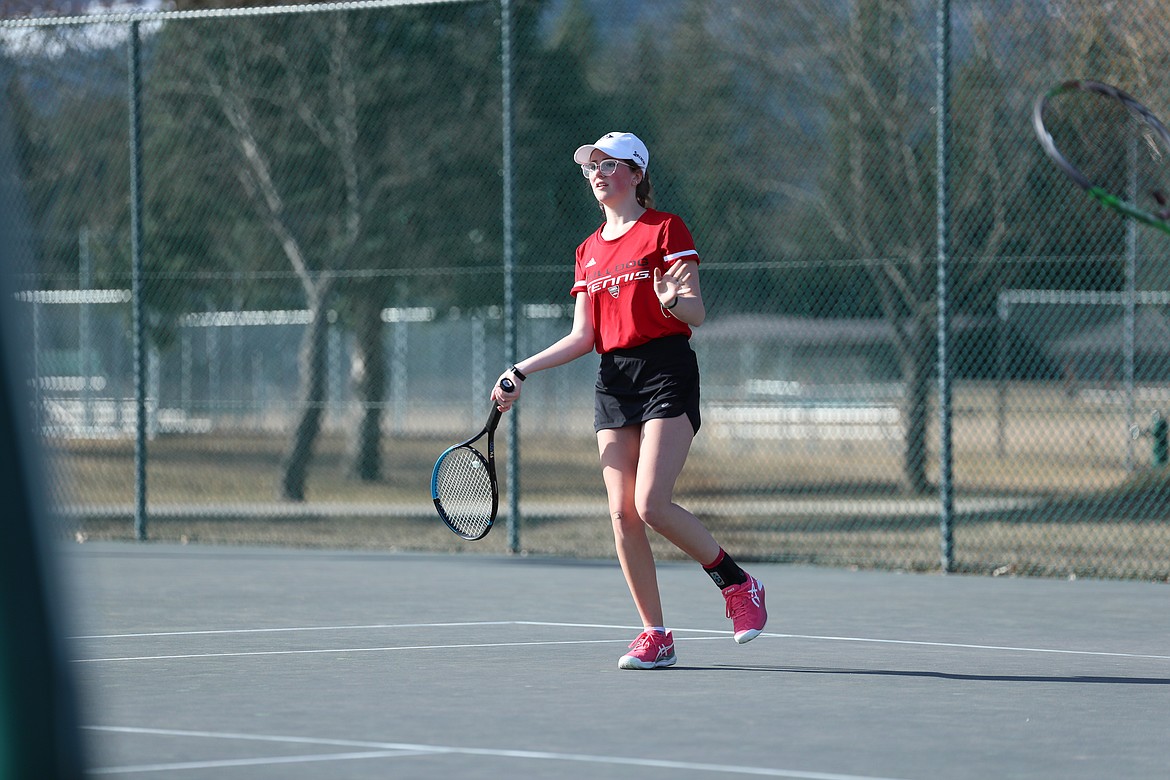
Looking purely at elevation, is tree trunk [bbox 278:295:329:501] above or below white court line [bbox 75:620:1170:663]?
above

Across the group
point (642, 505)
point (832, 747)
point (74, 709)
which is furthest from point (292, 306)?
point (74, 709)

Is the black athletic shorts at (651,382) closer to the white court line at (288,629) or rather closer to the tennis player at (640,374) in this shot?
the tennis player at (640,374)

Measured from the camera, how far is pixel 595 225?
58.5 feet

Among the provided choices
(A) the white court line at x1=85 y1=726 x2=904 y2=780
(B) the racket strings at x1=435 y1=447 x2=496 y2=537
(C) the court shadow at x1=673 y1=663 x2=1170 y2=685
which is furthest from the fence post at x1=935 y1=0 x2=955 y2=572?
(A) the white court line at x1=85 y1=726 x2=904 y2=780

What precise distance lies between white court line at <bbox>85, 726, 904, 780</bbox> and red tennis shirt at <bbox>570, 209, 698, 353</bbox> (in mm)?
2078

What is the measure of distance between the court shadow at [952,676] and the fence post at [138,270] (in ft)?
21.8

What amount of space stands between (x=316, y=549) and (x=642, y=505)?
602 centimetres

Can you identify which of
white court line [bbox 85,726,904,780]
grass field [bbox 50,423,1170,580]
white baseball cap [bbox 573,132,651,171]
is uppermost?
white baseball cap [bbox 573,132,651,171]

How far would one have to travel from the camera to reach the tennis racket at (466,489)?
713 cm

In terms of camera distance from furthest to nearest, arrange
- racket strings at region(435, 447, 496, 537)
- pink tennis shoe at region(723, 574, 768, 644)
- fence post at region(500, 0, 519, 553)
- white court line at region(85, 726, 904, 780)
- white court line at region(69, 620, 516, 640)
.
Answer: fence post at region(500, 0, 519, 553) → white court line at region(69, 620, 516, 640) → racket strings at region(435, 447, 496, 537) → pink tennis shoe at region(723, 574, 768, 644) → white court line at region(85, 726, 904, 780)

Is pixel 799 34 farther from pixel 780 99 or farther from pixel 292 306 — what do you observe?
pixel 292 306

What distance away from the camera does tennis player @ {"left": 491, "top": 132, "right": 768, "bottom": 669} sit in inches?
263

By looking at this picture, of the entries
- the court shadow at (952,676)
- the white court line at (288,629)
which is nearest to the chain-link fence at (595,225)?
the white court line at (288,629)

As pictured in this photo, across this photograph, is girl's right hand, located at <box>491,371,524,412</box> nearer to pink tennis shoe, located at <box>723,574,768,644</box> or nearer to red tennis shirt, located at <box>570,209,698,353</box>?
red tennis shirt, located at <box>570,209,698,353</box>
